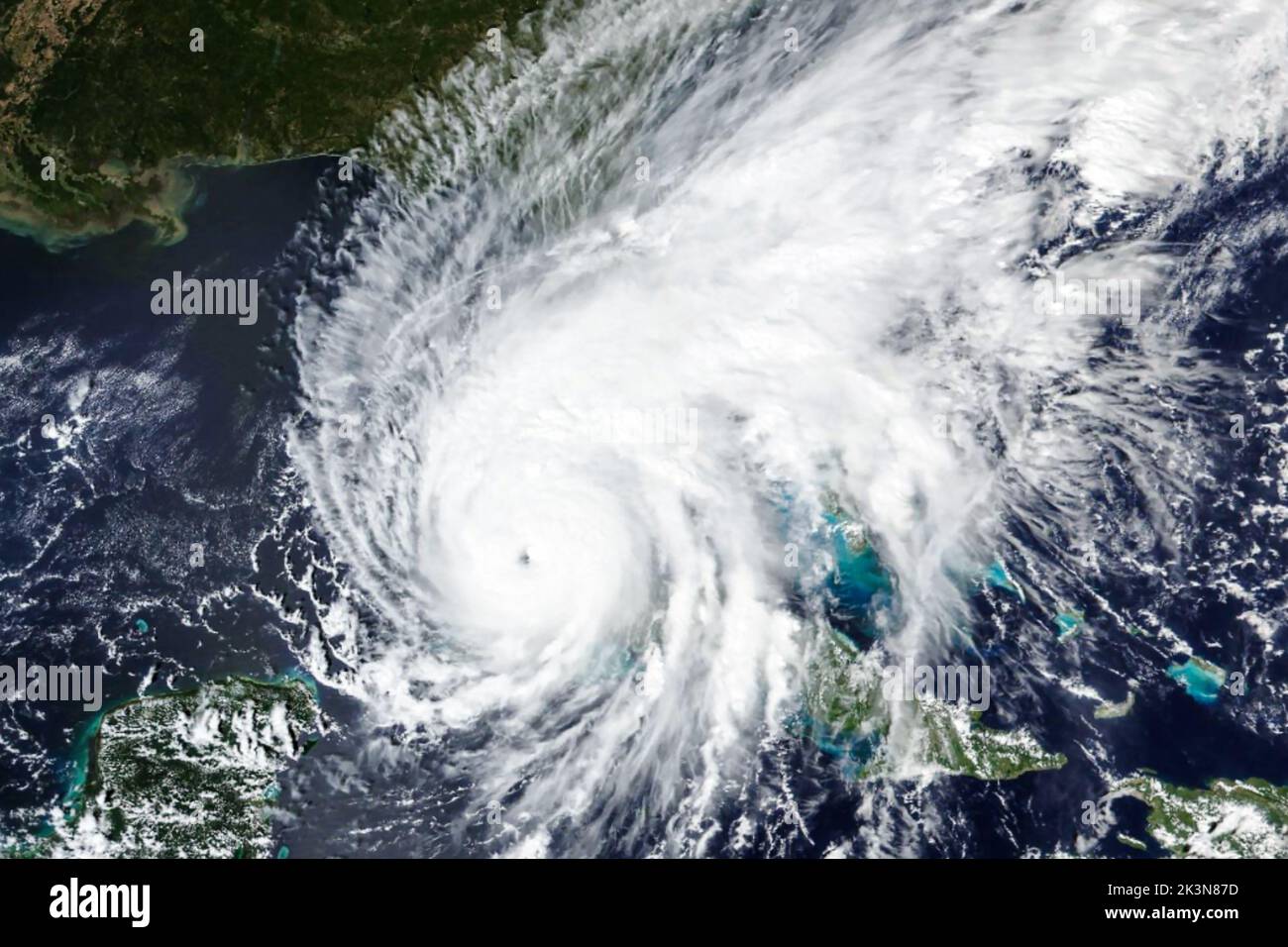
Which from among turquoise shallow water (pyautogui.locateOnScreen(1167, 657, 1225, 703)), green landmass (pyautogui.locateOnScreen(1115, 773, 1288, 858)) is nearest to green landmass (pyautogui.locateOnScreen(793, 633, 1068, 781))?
green landmass (pyautogui.locateOnScreen(1115, 773, 1288, 858))

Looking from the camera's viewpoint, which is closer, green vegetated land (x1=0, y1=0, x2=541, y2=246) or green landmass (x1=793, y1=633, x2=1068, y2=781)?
green landmass (x1=793, y1=633, x2=1068, y2=781)

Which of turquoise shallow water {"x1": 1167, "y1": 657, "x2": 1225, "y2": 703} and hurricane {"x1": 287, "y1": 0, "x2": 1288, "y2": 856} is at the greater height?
hurricane {"x1": 287, "y1": 0, "x2": 1288, "y2": 856}

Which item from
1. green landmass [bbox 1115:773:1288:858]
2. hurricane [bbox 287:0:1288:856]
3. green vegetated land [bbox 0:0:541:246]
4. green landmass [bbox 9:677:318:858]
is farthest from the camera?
green landmass [bbox 9:677:318:858]

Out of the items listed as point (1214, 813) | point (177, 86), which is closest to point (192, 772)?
point (177, 86)

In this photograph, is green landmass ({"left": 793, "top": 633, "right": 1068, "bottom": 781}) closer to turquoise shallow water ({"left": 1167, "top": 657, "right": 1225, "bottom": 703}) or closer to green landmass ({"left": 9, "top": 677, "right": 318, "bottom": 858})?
turquoise shallow water ({"left": 1167, "top": 657, "right": 1225, "bottom": 703})

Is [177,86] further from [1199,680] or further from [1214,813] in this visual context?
[1214,813]

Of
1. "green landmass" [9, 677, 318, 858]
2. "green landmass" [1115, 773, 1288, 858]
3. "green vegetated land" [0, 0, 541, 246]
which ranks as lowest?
"green landmass" [1115, 773, 1288, 858]

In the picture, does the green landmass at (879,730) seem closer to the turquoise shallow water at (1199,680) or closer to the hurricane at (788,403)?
the hurricane at (788,403)
